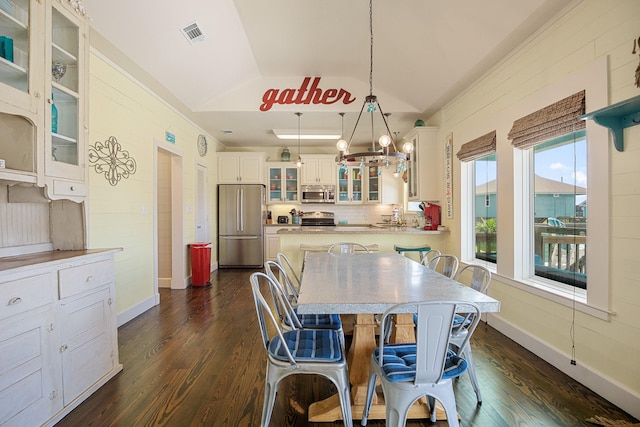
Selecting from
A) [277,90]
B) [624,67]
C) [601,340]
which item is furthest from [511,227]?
[277,90]

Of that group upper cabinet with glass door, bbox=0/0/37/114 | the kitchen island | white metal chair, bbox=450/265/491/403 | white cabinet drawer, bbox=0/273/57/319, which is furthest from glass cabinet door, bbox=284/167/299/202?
white cabinet drawer, bbox=0/273/57/319

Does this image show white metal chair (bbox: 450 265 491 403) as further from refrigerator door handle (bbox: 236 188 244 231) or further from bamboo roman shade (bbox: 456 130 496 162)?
refrigerator door handle (bbox: 236 188 244 231)

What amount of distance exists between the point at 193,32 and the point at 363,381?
3.51 meters

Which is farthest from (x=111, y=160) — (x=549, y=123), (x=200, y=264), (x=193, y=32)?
(x=549, y=123)

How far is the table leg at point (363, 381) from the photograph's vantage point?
1771 mm

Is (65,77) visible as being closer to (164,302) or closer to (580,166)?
(164,302)

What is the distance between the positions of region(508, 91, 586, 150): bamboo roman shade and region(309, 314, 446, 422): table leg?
184 cm

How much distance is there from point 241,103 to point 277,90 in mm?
567

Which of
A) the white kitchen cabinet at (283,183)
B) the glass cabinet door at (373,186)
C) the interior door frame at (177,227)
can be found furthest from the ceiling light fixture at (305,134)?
the interior door frame at (177,227)

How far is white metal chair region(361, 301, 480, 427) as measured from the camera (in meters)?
1.27

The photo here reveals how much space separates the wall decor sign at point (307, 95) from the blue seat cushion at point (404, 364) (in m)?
3.70

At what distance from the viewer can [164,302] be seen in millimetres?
4090

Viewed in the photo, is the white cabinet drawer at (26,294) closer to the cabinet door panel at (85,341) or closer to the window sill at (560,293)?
the cabinet door panel at (85,341)

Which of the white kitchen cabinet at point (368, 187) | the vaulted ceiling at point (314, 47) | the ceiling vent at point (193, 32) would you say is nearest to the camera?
the vaulted ceiling at point (314, 47)
